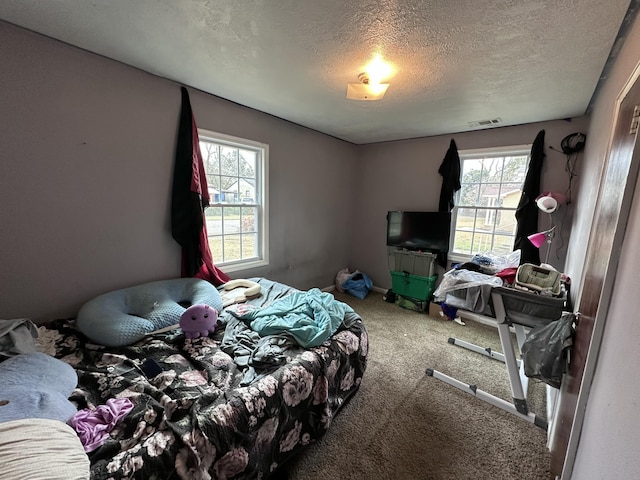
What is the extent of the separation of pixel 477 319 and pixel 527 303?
1.79 m

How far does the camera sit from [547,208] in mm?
2469

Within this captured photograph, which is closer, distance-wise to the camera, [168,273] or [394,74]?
[394,74]

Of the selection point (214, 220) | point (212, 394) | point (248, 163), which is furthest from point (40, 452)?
point (248, 163)

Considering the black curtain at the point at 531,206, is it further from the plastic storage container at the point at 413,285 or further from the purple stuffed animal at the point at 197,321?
the purple stuffed animal at the point at 197,321

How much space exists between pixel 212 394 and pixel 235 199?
2.05 m

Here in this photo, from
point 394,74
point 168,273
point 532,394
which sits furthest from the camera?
point 168,273

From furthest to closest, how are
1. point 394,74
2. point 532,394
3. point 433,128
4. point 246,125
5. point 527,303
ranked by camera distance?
1. point 433,128
2. point 246,125
3. point 532,394
4. point 394,74
5. point 527,303

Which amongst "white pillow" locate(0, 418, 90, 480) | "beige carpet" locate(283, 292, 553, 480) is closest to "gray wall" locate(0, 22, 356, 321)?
"white pillow" locate(0, 418, 90, 480)

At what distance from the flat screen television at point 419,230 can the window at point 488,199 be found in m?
0.24

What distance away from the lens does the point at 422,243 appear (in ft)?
11.7

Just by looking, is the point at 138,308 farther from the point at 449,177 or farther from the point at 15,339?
the point at 449,177

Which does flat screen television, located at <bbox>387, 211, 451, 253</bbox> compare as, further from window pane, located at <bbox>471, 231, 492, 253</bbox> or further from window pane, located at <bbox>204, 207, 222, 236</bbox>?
window pane, located at <bbox>204, 207, 222, 236</bbox>

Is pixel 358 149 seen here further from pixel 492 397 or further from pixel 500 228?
pixel 492 397

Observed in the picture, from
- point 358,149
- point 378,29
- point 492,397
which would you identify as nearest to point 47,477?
point 378,29
